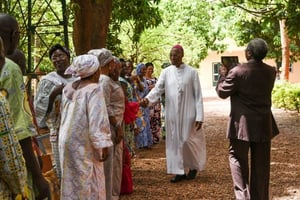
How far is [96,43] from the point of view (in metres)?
8.59

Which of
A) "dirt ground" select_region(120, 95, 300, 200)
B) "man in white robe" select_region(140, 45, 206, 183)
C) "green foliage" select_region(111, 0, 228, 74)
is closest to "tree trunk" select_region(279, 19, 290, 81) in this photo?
"green foliage" select_region(111, 0, 228, 74)

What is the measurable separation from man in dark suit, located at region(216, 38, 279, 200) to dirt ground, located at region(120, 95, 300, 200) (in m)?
1.01

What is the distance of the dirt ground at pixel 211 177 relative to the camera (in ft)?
22.9

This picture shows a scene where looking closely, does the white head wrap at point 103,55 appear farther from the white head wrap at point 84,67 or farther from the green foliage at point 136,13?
the green foliage at point 136,13

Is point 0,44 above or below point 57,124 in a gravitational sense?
above

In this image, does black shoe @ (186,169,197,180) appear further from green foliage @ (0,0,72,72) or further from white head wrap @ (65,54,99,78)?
white head wrap @ (65,54,99,78)

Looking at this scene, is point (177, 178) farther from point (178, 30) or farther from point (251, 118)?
point (178, 30)

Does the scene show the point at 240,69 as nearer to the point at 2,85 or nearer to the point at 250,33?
the point at 2,85

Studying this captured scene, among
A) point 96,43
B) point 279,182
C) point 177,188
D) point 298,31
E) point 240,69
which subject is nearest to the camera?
point 240,69

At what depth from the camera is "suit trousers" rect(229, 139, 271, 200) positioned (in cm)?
579

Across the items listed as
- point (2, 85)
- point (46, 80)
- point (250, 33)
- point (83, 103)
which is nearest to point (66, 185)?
point (83, 103)

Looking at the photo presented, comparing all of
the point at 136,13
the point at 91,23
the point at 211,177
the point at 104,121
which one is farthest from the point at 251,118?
the point at 136,13

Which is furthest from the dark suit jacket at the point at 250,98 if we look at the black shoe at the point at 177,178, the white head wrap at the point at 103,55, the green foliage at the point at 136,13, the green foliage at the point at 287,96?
the green foliage at the point at 287,96

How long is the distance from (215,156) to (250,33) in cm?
1780
